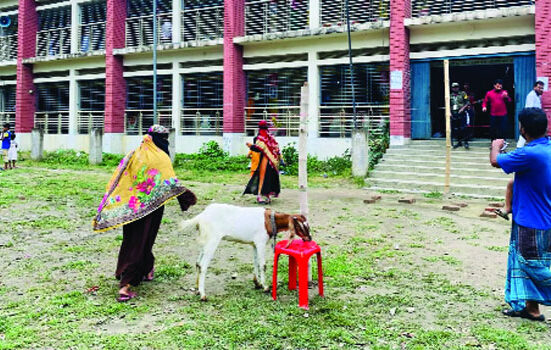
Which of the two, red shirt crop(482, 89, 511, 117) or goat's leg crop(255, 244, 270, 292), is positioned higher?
red shirt crop(482, 89, 511, 117)

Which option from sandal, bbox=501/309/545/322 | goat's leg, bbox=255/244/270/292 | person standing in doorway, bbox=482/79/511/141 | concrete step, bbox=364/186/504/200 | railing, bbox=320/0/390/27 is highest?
railing, bbox=320/0/390/27

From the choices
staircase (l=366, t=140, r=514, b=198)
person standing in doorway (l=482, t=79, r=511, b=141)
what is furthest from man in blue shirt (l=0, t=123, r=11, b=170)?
person standing in doorway (l=482, t=79, r=511, b=141)

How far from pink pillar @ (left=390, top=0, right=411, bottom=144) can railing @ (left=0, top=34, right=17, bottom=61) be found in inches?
755

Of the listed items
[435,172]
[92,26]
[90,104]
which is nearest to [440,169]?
[435,172]

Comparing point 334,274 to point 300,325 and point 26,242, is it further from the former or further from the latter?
point 26,242

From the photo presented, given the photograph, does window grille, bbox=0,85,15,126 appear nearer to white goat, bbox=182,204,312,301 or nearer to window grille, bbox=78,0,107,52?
window grille, bbox=78,0,107,52

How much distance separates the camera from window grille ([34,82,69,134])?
21625mm

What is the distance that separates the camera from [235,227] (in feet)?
14.9

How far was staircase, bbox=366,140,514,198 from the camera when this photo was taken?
34.7ft

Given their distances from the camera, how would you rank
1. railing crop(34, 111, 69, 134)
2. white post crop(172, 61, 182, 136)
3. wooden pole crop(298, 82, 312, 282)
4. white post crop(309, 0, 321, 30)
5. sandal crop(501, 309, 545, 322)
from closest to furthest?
sandal crop(501, 309, 545, 322) → wooden pole crop(298, 82, 312, 282) → white post crop(309, 0, 321, 30) → white post crop(172, 61, 182, 136) → railing crop(34, 111, 69, 134)

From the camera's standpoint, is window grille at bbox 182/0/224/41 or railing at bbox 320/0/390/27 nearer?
railing at bbox 320/0/390/27

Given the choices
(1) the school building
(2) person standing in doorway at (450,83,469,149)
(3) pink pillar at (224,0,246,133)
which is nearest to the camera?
(2) person standing in doorway at (450,83,469,149)

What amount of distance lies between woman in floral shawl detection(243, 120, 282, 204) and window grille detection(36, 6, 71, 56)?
16265mm

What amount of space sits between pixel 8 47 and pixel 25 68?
2833mm
